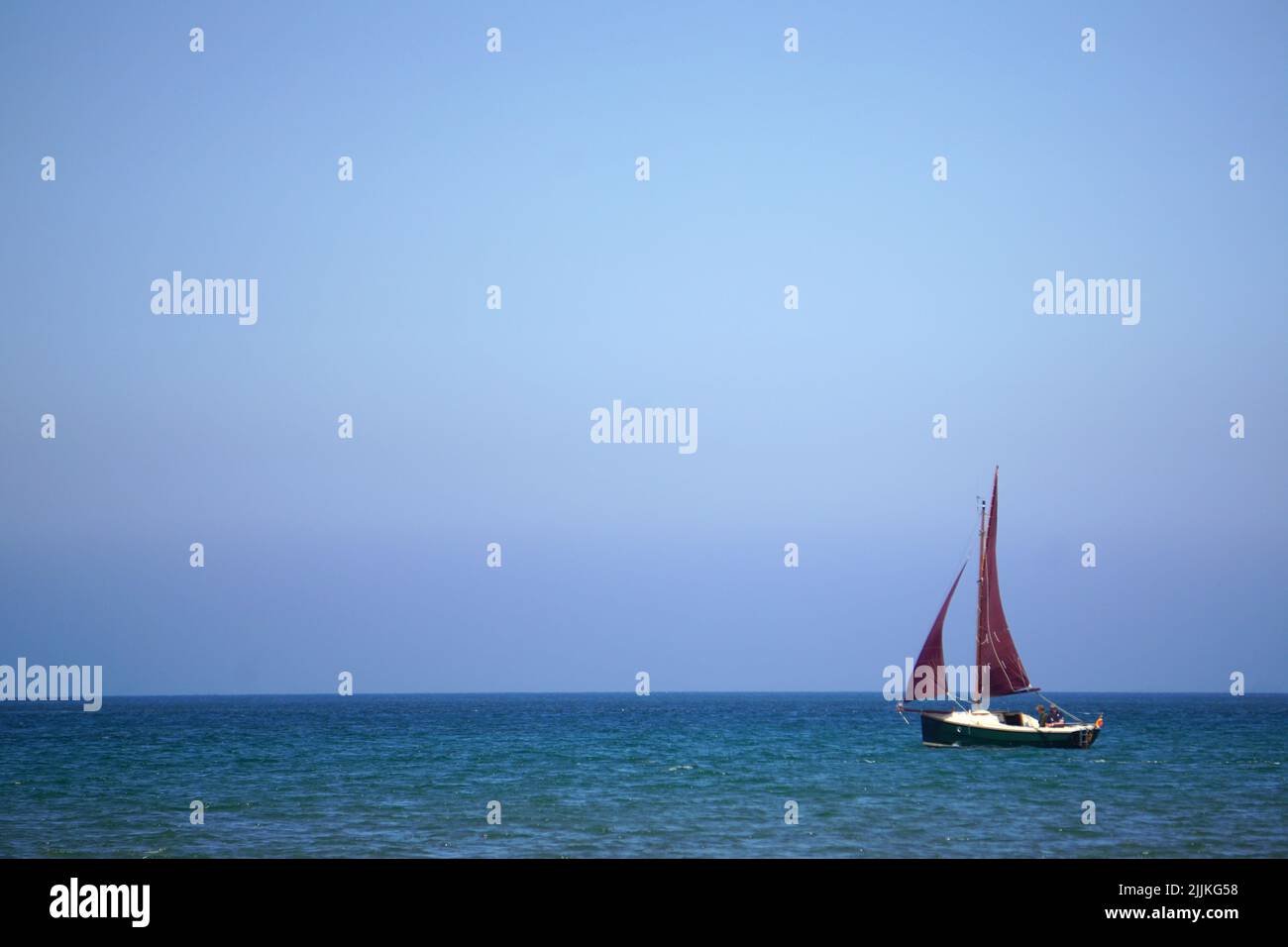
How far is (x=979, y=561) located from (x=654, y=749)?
20785mm

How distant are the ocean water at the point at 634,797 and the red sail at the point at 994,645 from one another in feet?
10.8

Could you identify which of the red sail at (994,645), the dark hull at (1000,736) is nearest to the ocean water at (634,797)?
the dark hull at (1000,736)

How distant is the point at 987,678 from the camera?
59.9 m

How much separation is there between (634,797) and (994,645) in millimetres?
23426

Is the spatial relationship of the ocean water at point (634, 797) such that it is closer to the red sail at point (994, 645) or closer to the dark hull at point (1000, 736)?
the dark hull at point (1000, 736)

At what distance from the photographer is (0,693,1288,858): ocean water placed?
30.8 meters

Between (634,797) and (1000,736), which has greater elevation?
(634,797)

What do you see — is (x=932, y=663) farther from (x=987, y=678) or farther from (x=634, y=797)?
(x=634, y=797)

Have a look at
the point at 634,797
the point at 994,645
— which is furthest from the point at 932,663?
the point at 634,797
